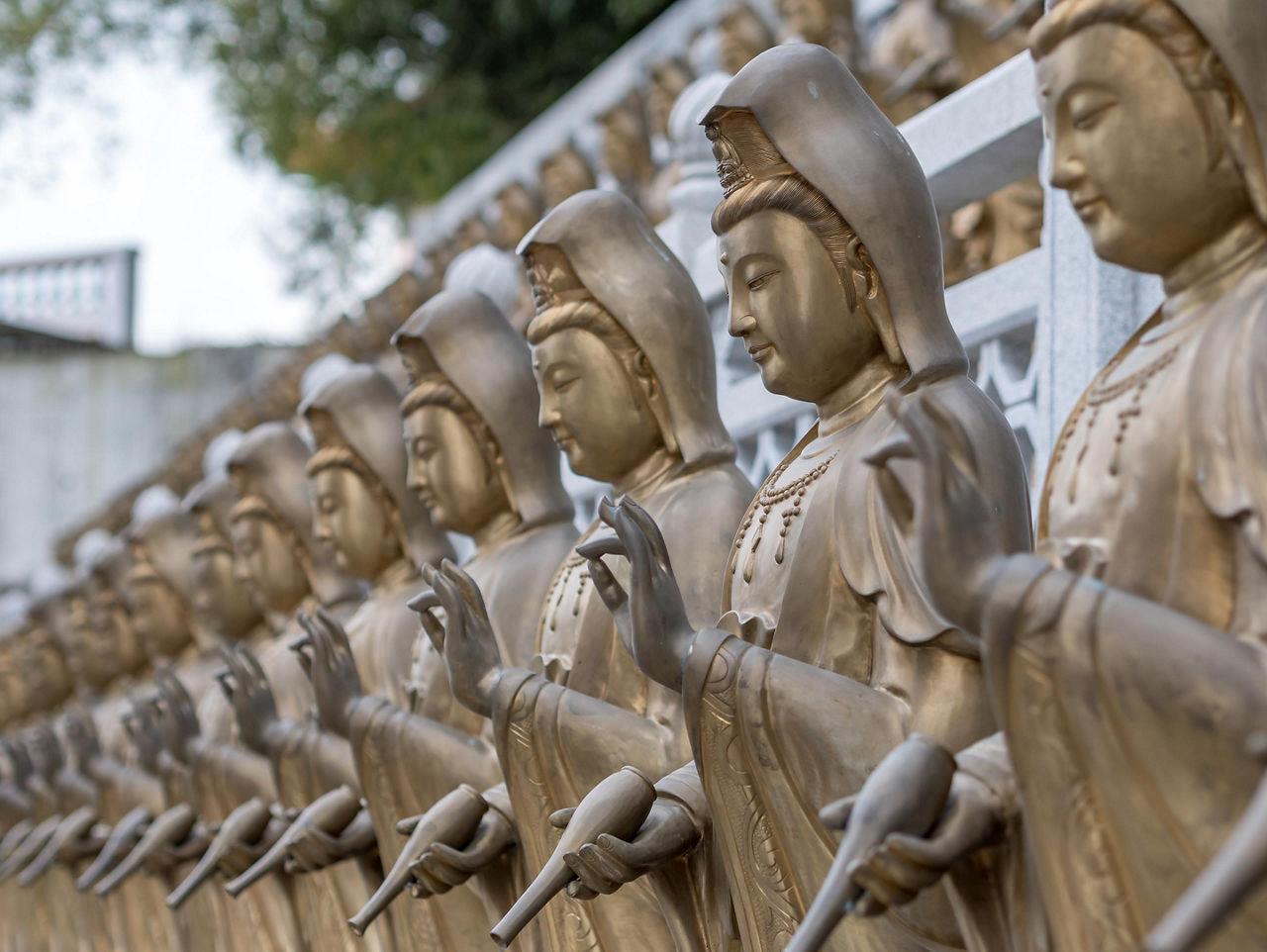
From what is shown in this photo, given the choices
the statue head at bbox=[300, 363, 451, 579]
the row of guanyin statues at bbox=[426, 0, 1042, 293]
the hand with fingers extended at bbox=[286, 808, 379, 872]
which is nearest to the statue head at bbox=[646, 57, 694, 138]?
the row of guanyin statues at bbox=[426, 0, 1042, 293]

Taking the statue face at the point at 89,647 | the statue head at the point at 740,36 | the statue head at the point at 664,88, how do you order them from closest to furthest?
the statue head at the point at 740,36
the statue head at the point at 664,88
the statue face at the point at 89,647

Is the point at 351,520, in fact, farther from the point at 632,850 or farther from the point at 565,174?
the point at 565,174

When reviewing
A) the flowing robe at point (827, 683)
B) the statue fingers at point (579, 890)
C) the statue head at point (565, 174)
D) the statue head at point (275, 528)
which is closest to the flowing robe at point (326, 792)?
the statue head at point (275, 528)

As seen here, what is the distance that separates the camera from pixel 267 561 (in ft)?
20.4

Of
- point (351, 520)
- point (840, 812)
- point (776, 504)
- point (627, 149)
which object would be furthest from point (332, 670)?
point (627, 149)

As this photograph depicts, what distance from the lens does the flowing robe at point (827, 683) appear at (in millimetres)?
2914

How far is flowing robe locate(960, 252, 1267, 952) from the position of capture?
223cm

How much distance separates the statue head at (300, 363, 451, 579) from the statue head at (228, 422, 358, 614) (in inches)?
30.6

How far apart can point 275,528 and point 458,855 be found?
2605 mm

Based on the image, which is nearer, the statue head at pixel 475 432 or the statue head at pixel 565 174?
the statue head at pixel 475 432

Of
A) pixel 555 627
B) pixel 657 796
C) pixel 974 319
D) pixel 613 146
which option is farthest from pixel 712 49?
pixel 657 796

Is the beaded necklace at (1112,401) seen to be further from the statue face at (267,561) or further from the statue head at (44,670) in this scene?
the statue head at (44,670)

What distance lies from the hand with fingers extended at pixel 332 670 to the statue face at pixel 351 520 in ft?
2.42

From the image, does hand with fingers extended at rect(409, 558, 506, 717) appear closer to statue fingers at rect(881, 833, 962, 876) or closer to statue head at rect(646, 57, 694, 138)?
statue fingers at rect(881, 833, 962, 876)
